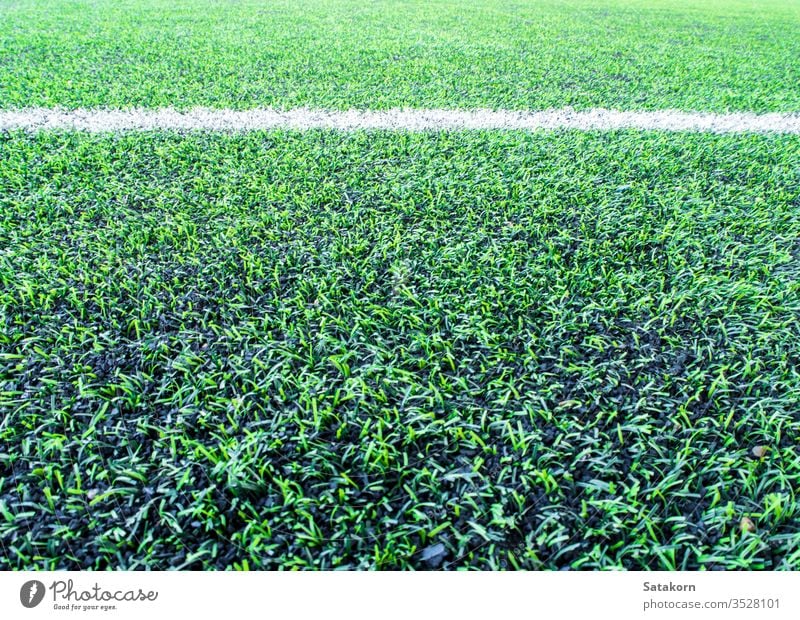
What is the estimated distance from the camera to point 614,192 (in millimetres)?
2387

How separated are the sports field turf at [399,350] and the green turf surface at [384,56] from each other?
88cm

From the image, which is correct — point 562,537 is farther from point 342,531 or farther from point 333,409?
point 333,409

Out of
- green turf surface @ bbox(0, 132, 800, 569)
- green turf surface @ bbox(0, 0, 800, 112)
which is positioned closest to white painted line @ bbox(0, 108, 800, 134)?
green turf surface @ bbox(0, 0, 800, 112)

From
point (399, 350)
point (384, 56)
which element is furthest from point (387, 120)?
point (399, 350)

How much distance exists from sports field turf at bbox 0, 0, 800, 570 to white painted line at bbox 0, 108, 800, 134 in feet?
0.59

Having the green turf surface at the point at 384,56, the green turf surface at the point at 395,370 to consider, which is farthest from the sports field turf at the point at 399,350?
the green turf surface at the point at 384,56

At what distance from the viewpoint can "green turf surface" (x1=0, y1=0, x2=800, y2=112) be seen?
11.9 feet

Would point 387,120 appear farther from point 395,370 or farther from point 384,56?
point 395,370

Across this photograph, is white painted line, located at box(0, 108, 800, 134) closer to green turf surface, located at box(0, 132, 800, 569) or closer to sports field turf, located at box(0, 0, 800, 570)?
sports field turf, located at box(0, 0, 800, 570)

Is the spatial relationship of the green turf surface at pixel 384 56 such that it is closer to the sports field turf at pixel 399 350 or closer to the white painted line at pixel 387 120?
the white painted line at pixel 387 120

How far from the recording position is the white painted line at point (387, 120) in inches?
121

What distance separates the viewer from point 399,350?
1.50 meters
